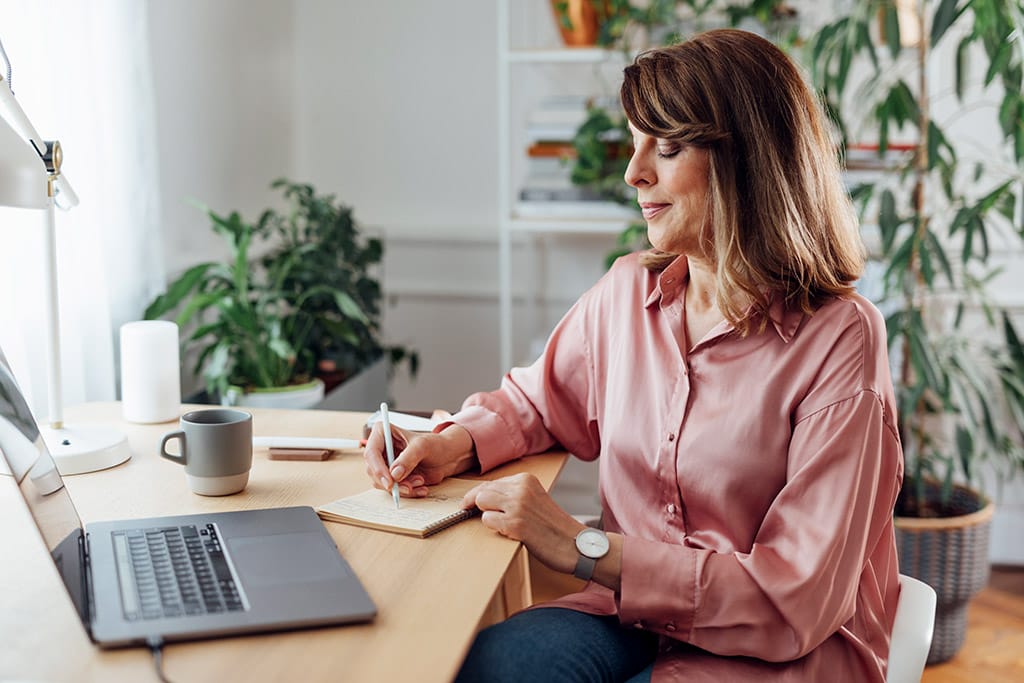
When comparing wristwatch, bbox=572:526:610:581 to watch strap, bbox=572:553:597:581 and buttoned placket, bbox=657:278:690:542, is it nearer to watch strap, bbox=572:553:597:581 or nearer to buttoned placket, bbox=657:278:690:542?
watch strap, bbox=572:553:597:581

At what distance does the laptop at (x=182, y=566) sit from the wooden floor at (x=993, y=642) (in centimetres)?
161

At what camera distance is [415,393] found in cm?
331

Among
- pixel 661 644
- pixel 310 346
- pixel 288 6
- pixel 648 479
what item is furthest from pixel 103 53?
pixel 661 644

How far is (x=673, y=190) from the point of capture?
1280 mm

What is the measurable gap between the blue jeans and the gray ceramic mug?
1.14 feet

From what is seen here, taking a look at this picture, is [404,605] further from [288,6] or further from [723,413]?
[288,6]

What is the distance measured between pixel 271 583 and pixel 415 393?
232cm

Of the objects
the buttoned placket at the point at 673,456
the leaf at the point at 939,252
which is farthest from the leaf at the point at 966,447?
the buttoned placket at the point at 673,456

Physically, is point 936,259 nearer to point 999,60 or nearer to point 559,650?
point 999,60

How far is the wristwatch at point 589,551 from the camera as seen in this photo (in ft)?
3.75

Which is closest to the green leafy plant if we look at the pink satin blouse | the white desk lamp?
the pink satin blouse

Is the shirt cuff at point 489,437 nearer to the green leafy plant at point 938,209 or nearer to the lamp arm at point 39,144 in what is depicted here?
the lamp arm at point 39,144

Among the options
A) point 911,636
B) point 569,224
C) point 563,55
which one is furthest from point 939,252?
point 911,636

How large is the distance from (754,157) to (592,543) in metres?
0.48
